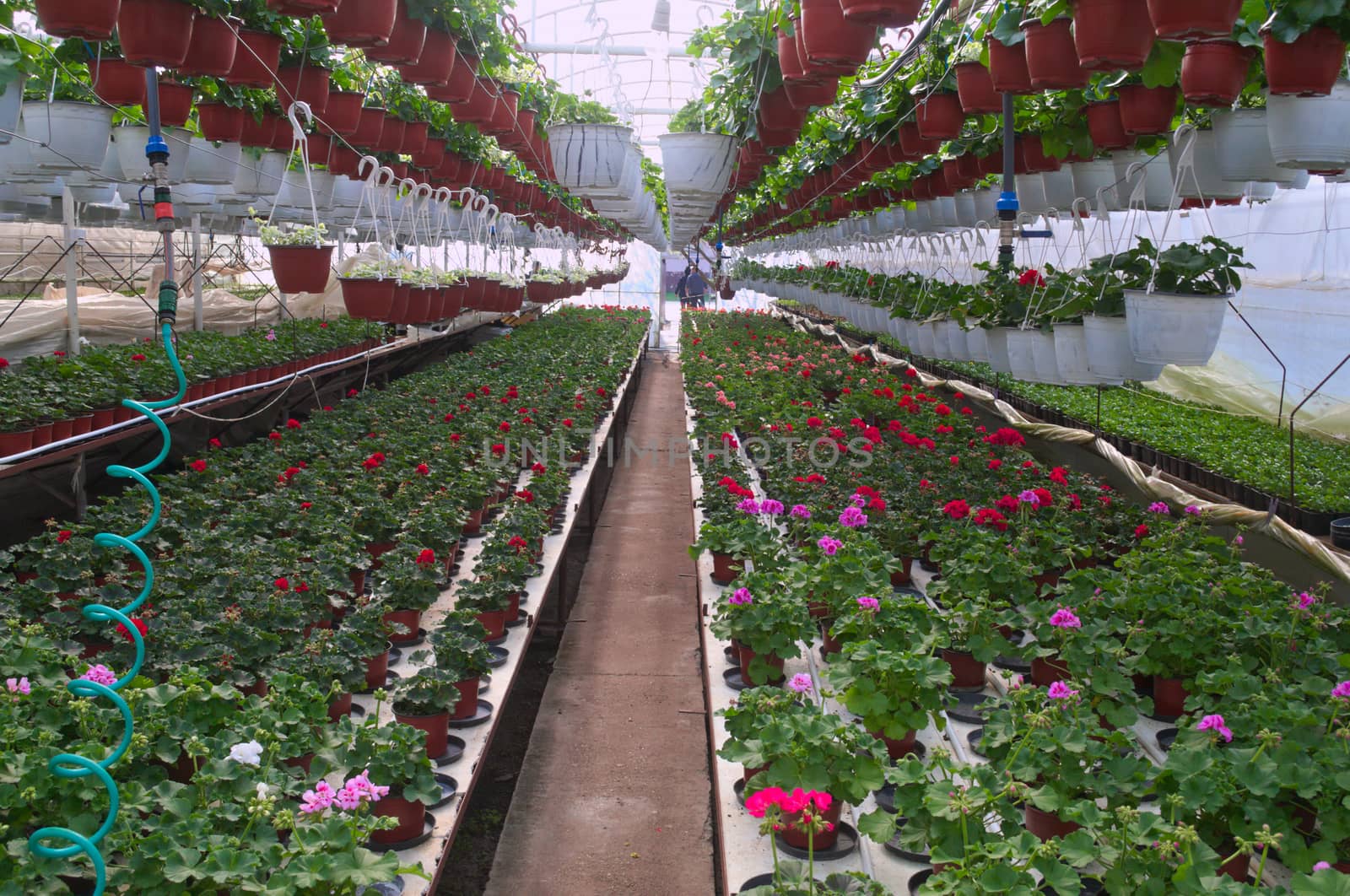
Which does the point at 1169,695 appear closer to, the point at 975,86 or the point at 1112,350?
the point at 1112,350

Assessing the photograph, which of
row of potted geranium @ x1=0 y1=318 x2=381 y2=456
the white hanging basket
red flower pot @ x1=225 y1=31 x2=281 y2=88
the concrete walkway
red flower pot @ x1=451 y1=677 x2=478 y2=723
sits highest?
red flower pot @ x1=225 y1=31 x2=281 y2=88

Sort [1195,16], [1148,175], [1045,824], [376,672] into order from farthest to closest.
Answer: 1. [1148,175]
2. [376,672]
3. [1045,824]
4. [1195,16]

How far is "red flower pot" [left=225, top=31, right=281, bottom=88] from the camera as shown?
3611mm

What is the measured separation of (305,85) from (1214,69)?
129 inches

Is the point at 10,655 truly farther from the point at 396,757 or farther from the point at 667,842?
the point at 667,842

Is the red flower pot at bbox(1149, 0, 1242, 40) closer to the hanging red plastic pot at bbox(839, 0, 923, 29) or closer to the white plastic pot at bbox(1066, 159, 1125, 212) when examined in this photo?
the hanging red plastic pot at bbox(839, 0, 923, 29)

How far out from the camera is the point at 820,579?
3363mm

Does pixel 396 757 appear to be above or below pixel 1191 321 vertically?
below

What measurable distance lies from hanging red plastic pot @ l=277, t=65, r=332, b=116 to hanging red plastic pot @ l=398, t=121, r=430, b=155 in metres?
1.46

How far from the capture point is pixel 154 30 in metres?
2.87

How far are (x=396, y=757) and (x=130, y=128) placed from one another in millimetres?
3987

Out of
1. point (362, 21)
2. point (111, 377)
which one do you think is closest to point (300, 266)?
point (111, 377)

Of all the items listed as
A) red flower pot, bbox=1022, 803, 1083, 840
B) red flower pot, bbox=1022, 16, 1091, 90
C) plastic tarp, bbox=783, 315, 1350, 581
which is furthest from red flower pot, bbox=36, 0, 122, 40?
plastic tarp, bbox=783, 315, 1350, 581

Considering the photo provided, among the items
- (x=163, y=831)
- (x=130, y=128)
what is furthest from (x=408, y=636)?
(x=130, y=128)
